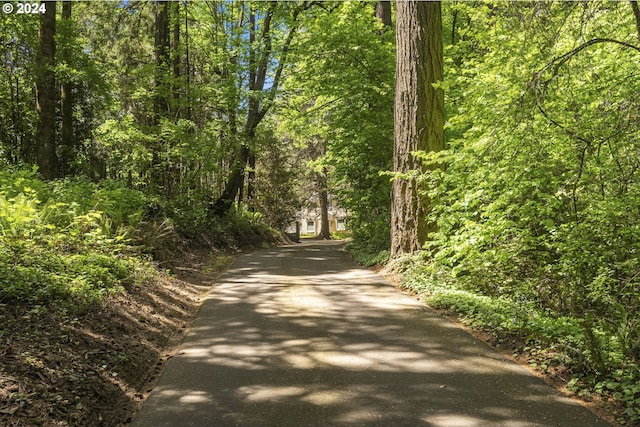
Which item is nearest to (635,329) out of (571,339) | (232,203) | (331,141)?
(571,339)

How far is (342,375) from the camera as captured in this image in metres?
4.21

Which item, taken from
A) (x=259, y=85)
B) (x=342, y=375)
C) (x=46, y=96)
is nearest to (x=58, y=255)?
(x=342, y=375)

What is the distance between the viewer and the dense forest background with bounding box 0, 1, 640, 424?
5047 millimetres

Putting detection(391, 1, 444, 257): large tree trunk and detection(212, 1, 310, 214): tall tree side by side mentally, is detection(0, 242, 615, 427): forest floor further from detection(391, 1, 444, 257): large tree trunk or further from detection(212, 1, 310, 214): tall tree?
detection(212, 1, 310, 214): tall tree

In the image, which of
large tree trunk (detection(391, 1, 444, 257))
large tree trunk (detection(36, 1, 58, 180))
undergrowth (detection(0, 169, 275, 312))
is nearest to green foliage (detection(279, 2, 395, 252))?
large tree trunk (detection(391, 1, 444, 257))

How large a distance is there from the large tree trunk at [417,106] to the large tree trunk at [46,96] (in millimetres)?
9000

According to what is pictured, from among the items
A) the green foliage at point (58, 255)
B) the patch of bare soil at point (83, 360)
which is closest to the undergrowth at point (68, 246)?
the green foliage at point (58, 255)

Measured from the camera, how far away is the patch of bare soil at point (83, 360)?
133 inches

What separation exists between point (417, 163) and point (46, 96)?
31.9 ft

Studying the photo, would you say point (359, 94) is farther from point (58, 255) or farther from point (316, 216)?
point (316, 216)

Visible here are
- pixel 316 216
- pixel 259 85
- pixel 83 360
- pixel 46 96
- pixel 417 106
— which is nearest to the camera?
pixel 83 360

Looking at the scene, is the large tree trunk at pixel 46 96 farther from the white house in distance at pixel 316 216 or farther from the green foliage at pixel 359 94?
the white house in distance at pixel 316 216

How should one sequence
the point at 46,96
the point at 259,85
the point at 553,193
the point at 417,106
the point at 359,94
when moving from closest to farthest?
the point at 553,193 → the point at 417,106 → the point at 46,96 → the point at 359,94 → the point at 259,85

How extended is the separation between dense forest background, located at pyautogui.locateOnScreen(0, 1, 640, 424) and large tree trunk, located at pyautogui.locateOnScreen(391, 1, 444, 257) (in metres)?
0.17
